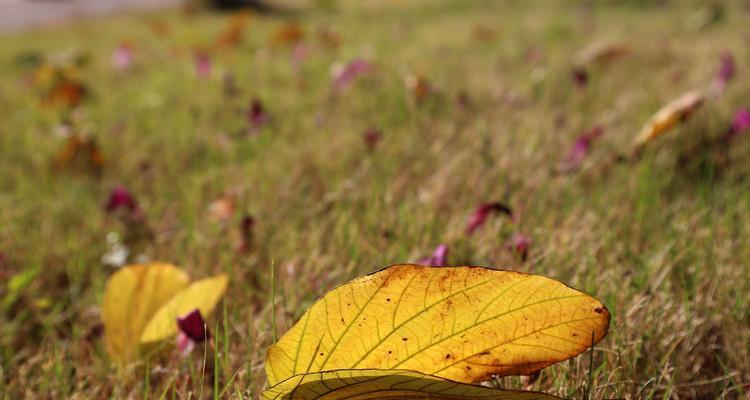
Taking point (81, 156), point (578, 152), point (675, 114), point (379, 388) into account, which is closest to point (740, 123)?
point (675, 114)

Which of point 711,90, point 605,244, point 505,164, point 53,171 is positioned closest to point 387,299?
point 605,244

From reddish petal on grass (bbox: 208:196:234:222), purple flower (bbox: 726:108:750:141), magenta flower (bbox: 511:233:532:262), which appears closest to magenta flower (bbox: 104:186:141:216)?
reddish petal on grass (bbox: 208:196:234:222)

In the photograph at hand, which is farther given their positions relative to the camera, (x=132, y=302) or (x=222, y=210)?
(x=222, y=210)

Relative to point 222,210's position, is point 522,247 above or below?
above

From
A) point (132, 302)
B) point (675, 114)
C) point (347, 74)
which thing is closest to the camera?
point (132, 302)

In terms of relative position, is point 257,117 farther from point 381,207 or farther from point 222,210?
point 381,207

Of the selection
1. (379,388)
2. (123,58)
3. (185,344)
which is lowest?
(123,58)
